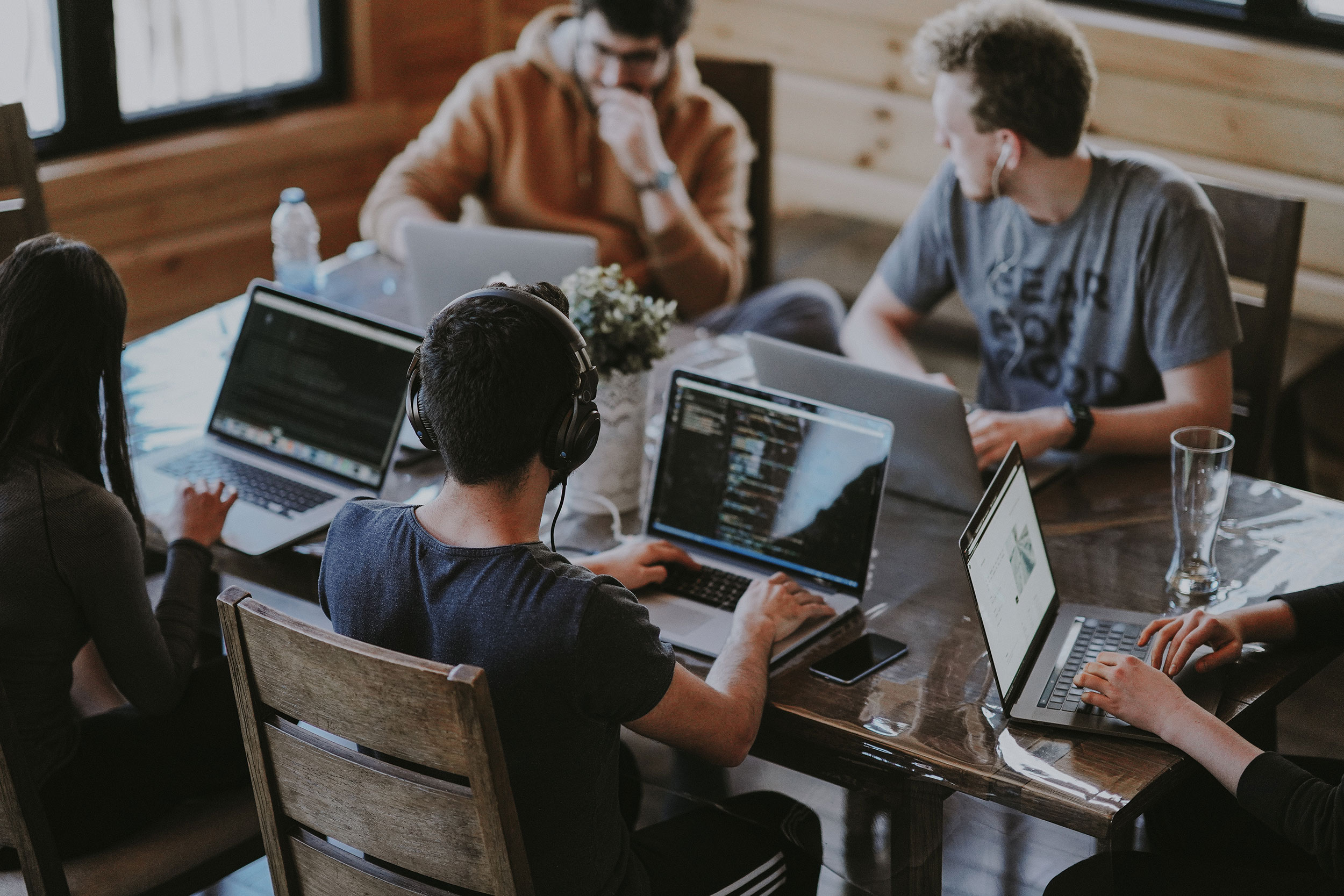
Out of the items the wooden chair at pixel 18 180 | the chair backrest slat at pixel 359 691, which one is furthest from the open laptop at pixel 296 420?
the chair backrest slat at pixel 359 691

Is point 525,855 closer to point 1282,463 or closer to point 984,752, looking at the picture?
point 984,752

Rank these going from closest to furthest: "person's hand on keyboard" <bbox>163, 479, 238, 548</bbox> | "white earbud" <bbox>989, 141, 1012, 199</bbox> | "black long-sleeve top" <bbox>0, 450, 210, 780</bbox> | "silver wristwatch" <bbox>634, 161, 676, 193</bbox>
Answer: "black long-sleeve top" <bbox>0, 450, 210, 780</bbox>, "person's hand on keyboard" <bbox>163, 479, 238, 548</bbox>, "white earbud" <bbox>989, 141, 1012, 199</bbox>, "silver wristwatch" <bbox>634, 161, 676, 193</bbox>

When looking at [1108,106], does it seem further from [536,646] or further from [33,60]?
[536,646]

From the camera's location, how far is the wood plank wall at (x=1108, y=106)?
3.35m

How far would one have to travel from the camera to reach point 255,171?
13.3 feet

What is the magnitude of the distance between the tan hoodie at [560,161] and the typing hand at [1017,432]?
3.31 feet

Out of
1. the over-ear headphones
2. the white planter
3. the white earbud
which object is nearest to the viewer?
the over-ear headphones

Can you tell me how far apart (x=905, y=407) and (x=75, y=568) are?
1.04 metres

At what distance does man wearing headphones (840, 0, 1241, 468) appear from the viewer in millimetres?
2141

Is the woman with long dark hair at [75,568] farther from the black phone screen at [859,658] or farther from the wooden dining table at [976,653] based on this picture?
A: the black phone screen at [859,658]

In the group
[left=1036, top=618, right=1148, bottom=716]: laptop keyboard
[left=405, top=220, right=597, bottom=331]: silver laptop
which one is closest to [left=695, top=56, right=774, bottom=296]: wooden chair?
[left=405, top=220, right=597, bottom=331]: silver laptop

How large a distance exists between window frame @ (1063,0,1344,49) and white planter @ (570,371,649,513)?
2.24 meters

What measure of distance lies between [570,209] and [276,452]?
123 cm

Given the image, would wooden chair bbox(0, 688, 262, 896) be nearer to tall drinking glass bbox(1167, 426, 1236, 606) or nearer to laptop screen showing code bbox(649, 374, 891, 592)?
laptop screen showing code bbox(649, 374, 891, 592)
